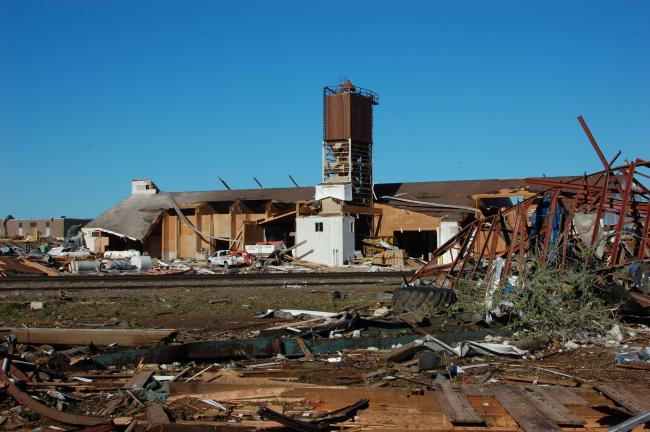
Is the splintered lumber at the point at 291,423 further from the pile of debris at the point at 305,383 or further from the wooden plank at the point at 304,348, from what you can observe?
the wooden plank at the point at 304,348

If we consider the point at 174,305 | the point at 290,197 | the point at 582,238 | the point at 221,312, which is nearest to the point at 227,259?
the point at 290,197

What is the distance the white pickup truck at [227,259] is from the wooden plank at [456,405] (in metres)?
35.0

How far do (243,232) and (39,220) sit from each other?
52797 millimetres

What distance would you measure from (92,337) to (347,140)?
42614 mm

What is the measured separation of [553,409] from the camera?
6.96 metres

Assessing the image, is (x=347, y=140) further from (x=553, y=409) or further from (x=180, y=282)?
(x=553, y=409)

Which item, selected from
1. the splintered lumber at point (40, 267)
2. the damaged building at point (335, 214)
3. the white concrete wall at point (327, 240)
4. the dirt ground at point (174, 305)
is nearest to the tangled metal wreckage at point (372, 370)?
the dirt ground at point (174, 305)

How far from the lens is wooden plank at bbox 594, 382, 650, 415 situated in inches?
268

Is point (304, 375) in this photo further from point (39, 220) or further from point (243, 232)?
point (39, 220)

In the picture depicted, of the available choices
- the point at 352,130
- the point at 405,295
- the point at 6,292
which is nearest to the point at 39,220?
the point at 352,130

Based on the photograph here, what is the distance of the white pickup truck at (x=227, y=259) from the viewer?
1691 inches

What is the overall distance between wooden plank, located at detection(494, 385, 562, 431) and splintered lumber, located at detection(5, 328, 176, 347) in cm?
583

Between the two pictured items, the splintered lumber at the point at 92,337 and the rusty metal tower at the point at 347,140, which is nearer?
the splintered lumber at the point at 92,337

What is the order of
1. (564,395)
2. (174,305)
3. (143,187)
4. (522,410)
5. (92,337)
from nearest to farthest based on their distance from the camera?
(522,410)
(564,395)
(92,337)
(174,305)
(143,187)
